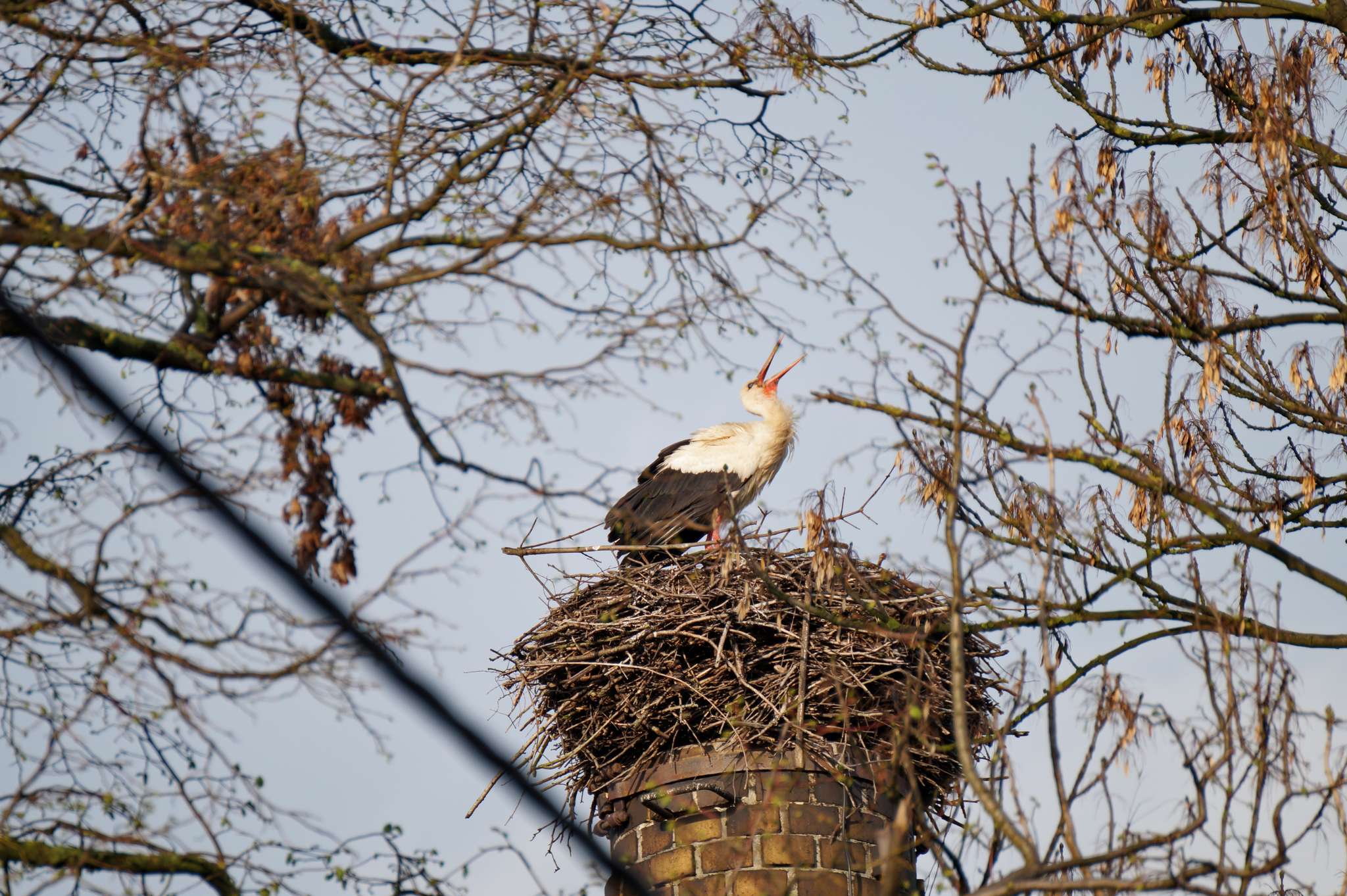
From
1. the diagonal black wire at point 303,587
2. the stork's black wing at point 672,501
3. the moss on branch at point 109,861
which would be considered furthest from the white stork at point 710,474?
the diagonal black wire at point 303,587

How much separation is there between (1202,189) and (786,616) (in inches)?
118

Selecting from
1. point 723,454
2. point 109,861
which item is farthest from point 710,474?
point 109,861

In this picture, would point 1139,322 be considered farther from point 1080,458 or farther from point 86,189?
point 86,189

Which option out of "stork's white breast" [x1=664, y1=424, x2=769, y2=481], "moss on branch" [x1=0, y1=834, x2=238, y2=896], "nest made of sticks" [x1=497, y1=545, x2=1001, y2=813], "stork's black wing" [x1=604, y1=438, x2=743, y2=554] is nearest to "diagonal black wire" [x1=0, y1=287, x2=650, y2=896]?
"moss on branch" [x1=0, y1=834, x2=238, y2=896]

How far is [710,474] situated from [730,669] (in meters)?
2.77

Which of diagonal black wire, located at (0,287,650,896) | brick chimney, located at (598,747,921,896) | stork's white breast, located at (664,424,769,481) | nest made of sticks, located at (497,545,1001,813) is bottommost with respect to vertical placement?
diagonal black wire, located at (0,287,650,896)

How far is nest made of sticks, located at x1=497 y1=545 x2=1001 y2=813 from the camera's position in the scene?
7859 millimetres

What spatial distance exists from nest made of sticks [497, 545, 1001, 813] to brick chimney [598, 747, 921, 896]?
136mm

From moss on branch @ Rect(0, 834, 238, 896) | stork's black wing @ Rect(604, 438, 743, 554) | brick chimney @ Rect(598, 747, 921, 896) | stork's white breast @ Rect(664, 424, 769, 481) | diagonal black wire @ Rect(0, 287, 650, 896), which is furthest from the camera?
stork's white breast @ Rect(664, 424, 769, 481)

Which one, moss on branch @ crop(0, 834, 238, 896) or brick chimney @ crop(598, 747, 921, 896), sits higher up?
brick chimney @ crop(598, 747, 921, 896)

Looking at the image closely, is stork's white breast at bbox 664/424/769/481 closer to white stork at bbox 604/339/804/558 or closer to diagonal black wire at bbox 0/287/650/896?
white stork at bbox 604/339/804/558

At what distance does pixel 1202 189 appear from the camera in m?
7.66

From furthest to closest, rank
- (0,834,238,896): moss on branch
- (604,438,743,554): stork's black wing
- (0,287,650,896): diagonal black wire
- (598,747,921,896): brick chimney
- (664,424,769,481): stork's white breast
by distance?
(664,424,769,481): stork's white breast, (604,438,743,554): stork's black wing, (598,747,921,896): brick chimney, (0,834,238,896): moss on branch, (0,287,650,896): diagonal black wire

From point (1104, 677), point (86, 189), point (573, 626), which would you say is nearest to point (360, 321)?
point (86, 189)
